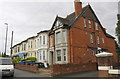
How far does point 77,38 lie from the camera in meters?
21.3

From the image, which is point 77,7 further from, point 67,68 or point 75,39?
point 67,68

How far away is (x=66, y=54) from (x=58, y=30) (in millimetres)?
4524

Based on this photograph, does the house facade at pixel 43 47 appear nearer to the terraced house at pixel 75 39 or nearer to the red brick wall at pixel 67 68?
the terraced house at pixel 75 39

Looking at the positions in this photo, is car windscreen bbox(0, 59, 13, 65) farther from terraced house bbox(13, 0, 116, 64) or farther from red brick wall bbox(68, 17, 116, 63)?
red brick wall bbox(68, 17, 116, 63)

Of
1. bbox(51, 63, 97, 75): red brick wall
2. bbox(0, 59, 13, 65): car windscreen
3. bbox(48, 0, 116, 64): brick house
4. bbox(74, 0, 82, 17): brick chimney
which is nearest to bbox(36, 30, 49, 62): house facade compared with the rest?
bbox(48, 0, 116, 64): brick house

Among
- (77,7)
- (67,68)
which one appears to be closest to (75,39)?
(77,7)

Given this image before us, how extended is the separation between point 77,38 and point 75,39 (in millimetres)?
563

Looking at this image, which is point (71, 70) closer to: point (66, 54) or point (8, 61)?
point (66, 54)

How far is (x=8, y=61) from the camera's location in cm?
1316

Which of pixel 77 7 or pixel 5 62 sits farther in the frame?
pixel 77 7

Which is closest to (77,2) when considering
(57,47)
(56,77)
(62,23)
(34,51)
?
(62,23)

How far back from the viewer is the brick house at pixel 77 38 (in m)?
20.5

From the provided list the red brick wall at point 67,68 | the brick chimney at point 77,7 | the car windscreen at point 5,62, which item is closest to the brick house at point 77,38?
the brick chimney at point 77,7

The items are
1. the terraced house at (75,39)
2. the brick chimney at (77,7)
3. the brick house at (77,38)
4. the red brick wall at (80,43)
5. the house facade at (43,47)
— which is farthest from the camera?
the house facade at (43,47)
